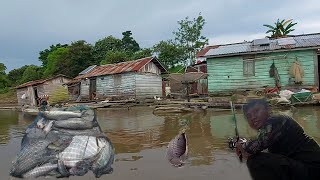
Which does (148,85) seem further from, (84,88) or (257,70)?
(257,70)

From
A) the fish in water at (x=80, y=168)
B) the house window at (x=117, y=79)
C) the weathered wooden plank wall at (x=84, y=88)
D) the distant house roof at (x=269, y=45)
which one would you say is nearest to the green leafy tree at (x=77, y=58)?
the weathered wooden plank wall at (x=84, y=88)

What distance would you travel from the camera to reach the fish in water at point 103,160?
4.80 m

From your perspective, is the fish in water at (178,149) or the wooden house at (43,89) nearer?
the fish in water at (178,149)

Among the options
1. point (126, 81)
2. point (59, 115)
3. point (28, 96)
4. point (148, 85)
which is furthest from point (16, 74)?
point (59, 115)

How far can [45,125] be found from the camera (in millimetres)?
5320

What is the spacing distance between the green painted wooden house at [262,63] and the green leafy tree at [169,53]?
1727cm

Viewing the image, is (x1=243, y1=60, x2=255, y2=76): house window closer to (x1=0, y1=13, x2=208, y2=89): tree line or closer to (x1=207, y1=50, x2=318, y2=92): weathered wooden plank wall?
(x1=207, y1=50, x2=318, y2=92): weathered wooden plank wall

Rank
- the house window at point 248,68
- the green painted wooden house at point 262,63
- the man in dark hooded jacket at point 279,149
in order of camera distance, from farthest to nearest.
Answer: the house window at point 248,68, the green painted wooden house at point 262,63, the man in dark hooded jacket at point 279,149

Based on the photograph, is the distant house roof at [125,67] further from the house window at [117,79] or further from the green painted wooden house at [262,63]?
the green painted wooden house at [262,63]

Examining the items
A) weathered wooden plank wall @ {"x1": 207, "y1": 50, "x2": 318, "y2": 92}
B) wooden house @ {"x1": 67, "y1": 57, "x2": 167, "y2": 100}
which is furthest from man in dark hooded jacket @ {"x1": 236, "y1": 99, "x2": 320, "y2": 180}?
wooden house @ {"x1": 67, "y1": 57, "x2": 167, "y2": 100}

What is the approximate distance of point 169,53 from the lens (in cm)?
3906

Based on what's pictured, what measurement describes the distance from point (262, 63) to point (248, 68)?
2.92 ft

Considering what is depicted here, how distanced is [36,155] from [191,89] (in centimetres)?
2168

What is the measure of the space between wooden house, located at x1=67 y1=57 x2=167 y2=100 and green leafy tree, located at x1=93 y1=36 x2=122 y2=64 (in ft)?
48.2
